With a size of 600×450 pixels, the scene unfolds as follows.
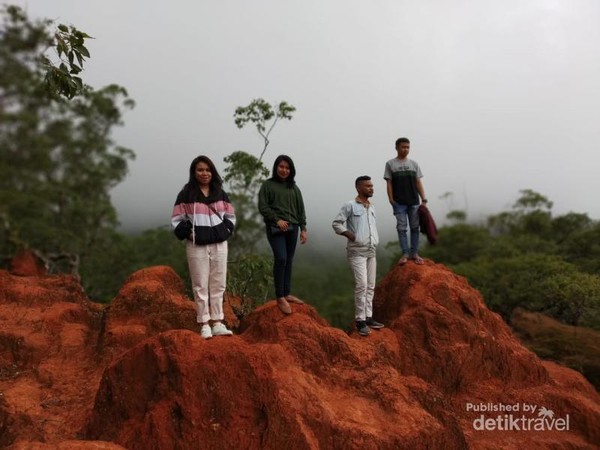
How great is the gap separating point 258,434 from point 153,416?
4.08 ft

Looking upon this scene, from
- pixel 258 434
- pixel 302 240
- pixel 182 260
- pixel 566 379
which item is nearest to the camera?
pixel 258 434

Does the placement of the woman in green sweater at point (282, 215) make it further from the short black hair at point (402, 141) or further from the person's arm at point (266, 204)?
the short black hair at point (402, 141)

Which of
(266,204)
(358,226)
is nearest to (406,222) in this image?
(358,226)

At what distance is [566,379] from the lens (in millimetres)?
8039

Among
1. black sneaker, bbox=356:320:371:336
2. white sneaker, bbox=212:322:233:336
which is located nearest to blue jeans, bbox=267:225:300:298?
white sneaker, bbox=212:322:233:336

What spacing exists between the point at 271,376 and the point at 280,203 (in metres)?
2.32

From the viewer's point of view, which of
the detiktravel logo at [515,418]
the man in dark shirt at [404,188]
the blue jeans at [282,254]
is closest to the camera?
the blue jeans at [282,254]

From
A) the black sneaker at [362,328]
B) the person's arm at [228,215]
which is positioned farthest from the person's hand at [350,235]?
the person's arm at [228,215]

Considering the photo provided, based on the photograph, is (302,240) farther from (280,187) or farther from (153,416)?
(153,416)

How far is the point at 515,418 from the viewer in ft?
22.3

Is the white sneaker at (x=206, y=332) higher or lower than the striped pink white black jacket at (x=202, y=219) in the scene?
lower

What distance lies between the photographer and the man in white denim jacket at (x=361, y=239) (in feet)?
21.4

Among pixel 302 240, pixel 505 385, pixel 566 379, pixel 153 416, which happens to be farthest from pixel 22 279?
pixel 566 379

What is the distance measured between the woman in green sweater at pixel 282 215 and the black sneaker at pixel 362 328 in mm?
1504
